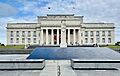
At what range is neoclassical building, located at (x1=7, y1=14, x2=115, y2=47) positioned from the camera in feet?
321

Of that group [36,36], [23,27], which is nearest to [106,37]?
[36,36]

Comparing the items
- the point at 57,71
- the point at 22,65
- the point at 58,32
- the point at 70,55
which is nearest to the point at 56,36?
the point at 58,32

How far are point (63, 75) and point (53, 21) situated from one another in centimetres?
8819

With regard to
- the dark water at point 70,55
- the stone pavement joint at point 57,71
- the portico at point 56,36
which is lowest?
the stone pavement joint at point 57,71

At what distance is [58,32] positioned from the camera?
98000mm

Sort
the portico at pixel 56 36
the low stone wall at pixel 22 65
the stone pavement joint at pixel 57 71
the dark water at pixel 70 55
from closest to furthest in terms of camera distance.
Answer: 1. the stone pavement joint at pixel 57 71
2. the low stone wall at pixel 22 65
3. the dark water at pixel 70 55
4. the portico at pixel 56 36

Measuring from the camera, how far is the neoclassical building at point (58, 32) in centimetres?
9774

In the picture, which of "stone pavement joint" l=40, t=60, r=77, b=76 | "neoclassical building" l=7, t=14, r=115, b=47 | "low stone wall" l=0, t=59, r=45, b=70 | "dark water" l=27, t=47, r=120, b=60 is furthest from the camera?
"neoclassical building" l=7, t=14, r=115, b=47

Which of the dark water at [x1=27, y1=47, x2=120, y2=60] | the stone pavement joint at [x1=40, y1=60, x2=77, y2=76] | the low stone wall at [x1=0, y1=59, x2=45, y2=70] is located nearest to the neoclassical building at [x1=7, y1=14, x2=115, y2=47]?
the dark water at [x1=27, y1=47, x2=120, y2=60]

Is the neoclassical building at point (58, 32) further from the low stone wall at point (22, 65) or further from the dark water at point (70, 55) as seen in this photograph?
the low stone wall at point (22, 65)

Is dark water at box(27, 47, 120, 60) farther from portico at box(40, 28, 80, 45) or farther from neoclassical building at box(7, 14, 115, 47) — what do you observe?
portico at box(40, 28, 80, 45)

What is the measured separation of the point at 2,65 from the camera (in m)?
13.0

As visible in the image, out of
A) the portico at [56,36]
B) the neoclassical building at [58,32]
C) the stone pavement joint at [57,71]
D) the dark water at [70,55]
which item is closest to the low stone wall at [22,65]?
the stone pavement joint at [57,71]

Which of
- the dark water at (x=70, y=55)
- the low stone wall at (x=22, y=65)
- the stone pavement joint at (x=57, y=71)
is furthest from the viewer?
the dark water at (x=70, y=55)
